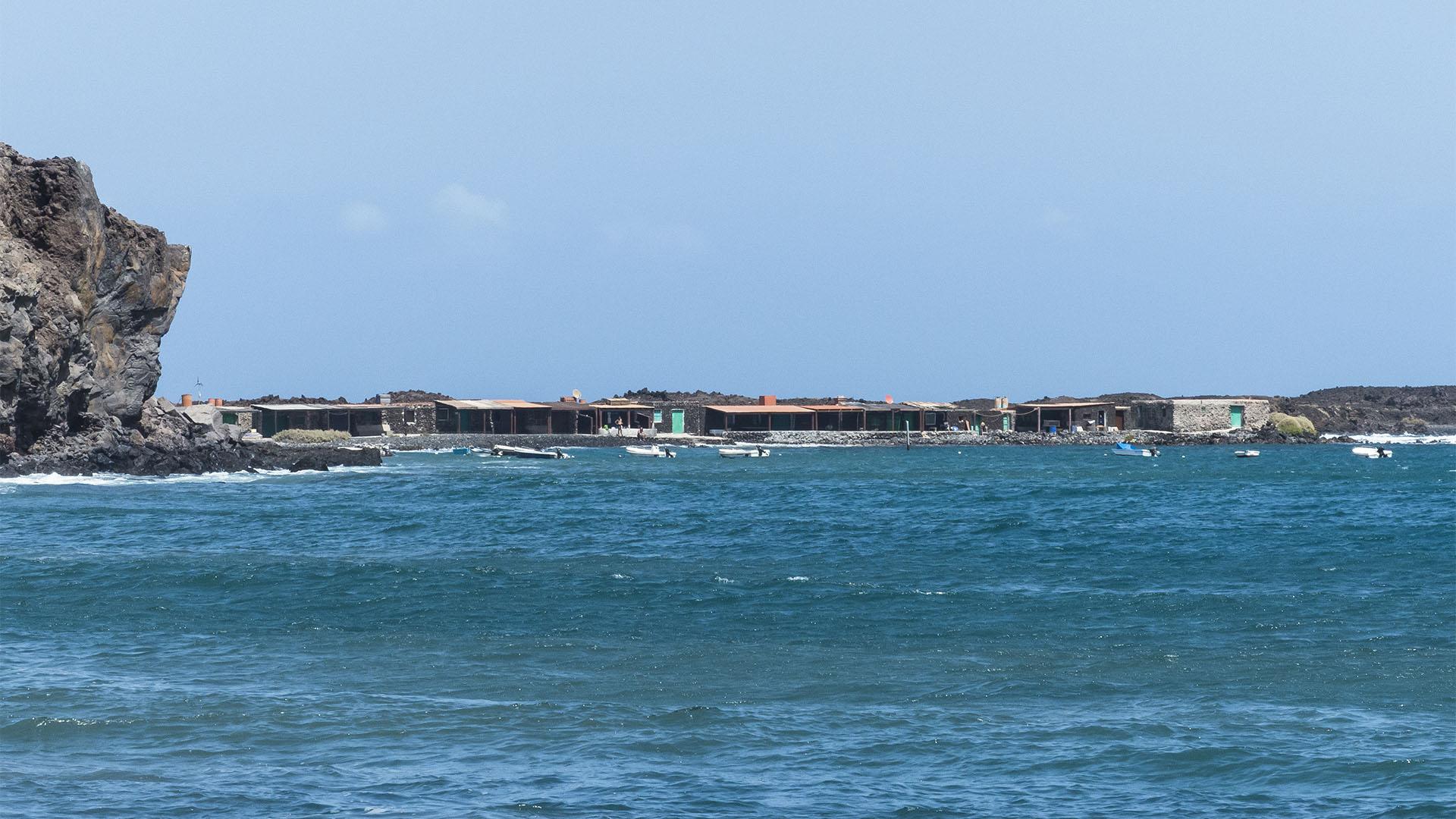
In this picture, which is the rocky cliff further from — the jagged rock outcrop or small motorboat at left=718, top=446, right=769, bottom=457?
small motorboat at left=718, top=446, right=769, bottom=457

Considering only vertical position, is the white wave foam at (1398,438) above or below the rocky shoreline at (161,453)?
below

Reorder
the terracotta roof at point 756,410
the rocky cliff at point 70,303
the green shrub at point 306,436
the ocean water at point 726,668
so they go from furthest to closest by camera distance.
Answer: the terracotta roof at point 756,410 → the green shrub at point 306,436 → the rocky cliff at point 70,303 → the ocean water at point 726,668

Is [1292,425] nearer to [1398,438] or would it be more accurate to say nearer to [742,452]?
[1398,438]

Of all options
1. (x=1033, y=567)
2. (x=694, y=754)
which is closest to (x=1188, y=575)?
(x=1033, y=567)

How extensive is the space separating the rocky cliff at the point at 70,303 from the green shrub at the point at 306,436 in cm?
3148

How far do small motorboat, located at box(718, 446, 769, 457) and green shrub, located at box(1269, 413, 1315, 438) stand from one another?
2380 inches

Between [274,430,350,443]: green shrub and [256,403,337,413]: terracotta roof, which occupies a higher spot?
[256,403,337,413]: terracotta roof

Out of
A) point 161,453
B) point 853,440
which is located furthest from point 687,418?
point 161,453

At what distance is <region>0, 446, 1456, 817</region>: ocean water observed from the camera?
9.82 meters

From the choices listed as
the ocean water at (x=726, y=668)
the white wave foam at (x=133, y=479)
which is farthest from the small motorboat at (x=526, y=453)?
the ocean water at (x=726, y=668)

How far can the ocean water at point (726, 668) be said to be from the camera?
9.82 m

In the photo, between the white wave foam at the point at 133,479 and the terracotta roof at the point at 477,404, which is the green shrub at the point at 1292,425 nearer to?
the terracotta roof at the point at 477,404

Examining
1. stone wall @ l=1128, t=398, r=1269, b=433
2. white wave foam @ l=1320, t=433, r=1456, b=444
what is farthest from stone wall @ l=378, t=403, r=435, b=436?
white wave foam @ l=1320, t=433, r=1456, b=444

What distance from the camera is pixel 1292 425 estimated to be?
12094 cm
